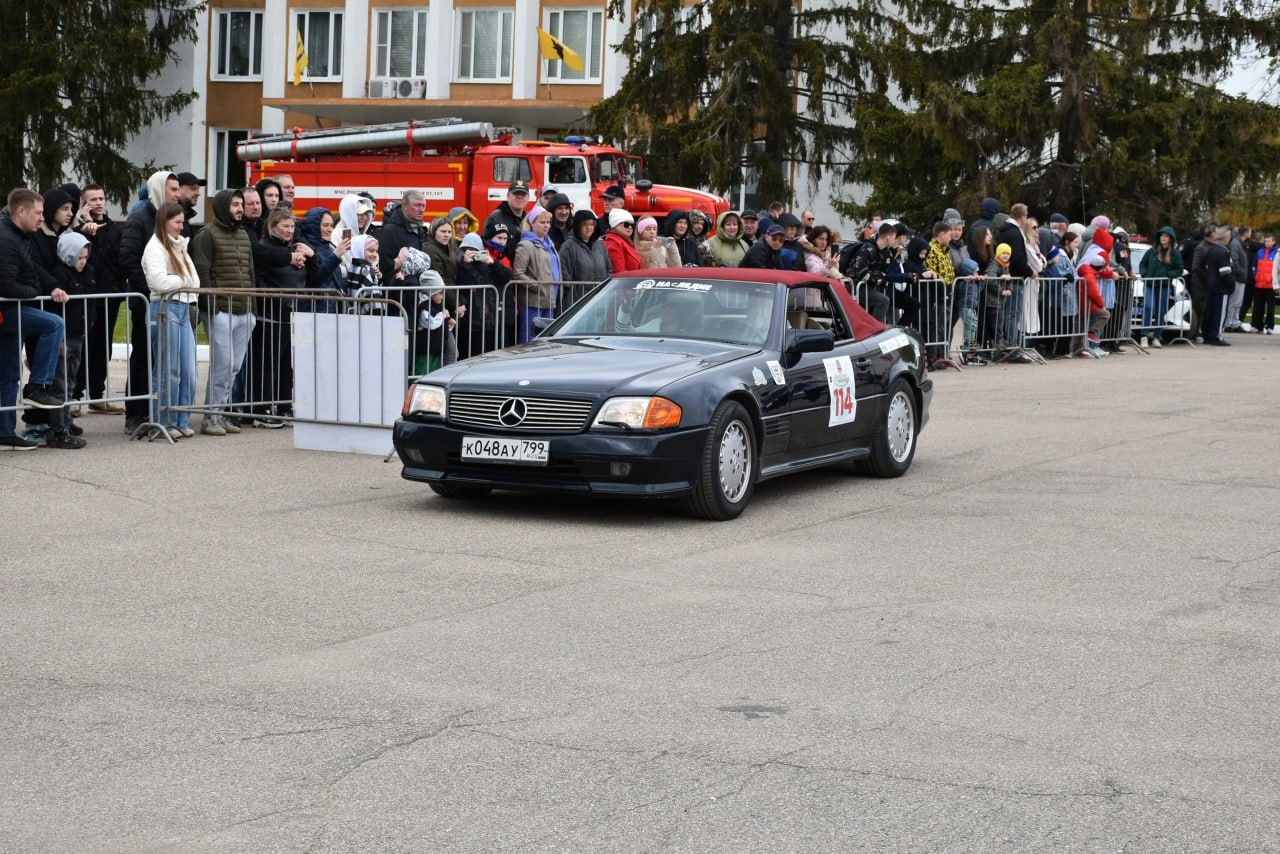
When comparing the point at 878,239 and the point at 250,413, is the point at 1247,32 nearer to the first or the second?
the point at 878,239

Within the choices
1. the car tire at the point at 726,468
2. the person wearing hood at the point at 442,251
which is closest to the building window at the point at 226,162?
the person wearing hood at the point at 442,251

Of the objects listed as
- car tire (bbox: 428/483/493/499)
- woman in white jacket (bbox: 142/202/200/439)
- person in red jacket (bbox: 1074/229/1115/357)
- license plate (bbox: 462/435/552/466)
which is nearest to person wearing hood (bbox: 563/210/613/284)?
woman in white jacket (bbox: 142/202/200/439)

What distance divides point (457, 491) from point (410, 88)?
41.3 m

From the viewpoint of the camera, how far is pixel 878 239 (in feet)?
69.3

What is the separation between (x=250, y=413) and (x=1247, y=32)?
98.1ft

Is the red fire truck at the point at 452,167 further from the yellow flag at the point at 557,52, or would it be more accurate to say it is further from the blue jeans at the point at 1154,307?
the blue jeans at the point at 1154,307

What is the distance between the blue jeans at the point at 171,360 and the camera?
45.1 ft

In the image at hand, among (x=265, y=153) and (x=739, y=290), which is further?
(x=265, y=153)

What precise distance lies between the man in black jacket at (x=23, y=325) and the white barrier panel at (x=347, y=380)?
1.67m

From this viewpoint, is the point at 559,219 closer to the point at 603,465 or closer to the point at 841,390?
the point at 841,390

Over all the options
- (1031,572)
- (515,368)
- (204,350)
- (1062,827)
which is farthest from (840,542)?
(204,350)

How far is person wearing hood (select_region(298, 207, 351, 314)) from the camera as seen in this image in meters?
15.2

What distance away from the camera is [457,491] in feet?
36.1

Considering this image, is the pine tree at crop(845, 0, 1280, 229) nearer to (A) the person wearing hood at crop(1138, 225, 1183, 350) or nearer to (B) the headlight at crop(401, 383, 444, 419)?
(A) the person wearing hood at crop(1138, 225, 1183, 350)
